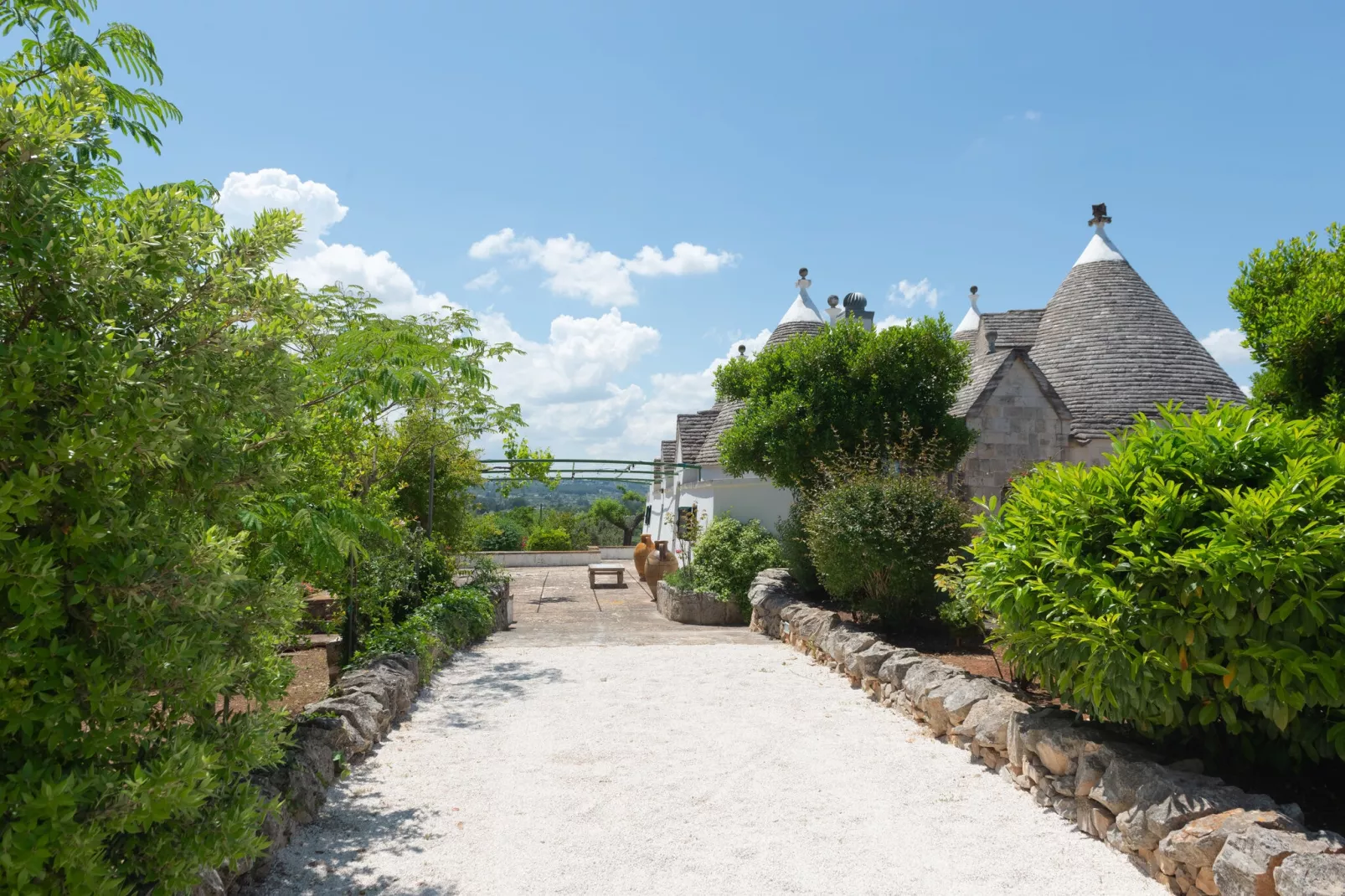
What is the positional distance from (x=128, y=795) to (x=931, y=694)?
659 cm

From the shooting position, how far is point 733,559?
1592 centimetres

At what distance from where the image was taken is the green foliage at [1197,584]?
4492 mm

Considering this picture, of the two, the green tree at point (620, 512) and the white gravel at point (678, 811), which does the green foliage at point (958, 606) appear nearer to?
the white gravel at point (678, 811)

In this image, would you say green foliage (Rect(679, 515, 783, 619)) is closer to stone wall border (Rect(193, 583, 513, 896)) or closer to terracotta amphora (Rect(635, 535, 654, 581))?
terracotta amphora (Rect(635, 535, 654, 581))

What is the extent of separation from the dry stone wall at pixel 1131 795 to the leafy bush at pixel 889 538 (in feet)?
6.61

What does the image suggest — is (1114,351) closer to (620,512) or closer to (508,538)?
(508,538)

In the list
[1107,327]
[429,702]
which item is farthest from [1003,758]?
[1107,327]

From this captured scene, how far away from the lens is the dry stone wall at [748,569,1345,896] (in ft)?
12.9

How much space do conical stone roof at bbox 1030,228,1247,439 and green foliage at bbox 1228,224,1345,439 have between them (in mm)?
9761

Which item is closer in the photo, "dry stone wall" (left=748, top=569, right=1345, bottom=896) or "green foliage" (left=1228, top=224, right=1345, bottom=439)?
"dry stone wall" (left=748, top=569, right=1345, bottom=896)

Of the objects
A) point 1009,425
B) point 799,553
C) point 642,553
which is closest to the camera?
point 799,553

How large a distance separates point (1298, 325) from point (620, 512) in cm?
3666

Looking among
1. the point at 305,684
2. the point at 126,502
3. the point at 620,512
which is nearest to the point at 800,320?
the point at 305,684

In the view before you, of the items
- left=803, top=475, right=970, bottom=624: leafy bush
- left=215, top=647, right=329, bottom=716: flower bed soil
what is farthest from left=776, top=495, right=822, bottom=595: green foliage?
left=215, top=647, right=329, bottom=716: flower bed soil
